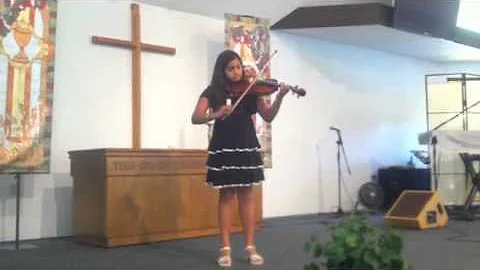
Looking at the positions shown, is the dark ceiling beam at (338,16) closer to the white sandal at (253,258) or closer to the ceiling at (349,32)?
the ceiling at (349,32)

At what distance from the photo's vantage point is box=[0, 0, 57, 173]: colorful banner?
394cm

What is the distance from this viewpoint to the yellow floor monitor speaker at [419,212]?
5004mm

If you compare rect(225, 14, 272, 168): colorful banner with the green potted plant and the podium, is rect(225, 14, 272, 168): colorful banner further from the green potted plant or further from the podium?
the green potted plant

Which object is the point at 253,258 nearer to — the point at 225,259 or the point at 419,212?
the point at 225,259

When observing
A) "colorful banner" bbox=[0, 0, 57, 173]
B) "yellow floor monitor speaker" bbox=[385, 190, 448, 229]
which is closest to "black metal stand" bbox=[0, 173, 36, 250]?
"colorful banner" bbox=[0, 0, 57, 173]

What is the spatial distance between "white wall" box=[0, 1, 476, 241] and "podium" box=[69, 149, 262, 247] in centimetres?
50

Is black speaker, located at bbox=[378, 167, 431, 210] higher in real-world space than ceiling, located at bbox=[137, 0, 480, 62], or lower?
lower

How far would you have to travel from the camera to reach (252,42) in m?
5.37

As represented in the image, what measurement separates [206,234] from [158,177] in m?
0.65

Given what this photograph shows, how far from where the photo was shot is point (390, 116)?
25.0 feet

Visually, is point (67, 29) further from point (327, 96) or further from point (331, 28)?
point (327, 96)

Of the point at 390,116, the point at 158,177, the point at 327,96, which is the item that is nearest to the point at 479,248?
the point at 158,177

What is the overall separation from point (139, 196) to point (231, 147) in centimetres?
130

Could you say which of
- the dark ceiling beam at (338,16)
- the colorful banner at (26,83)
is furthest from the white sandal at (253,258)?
the dark ceiling beam at (338,16)
